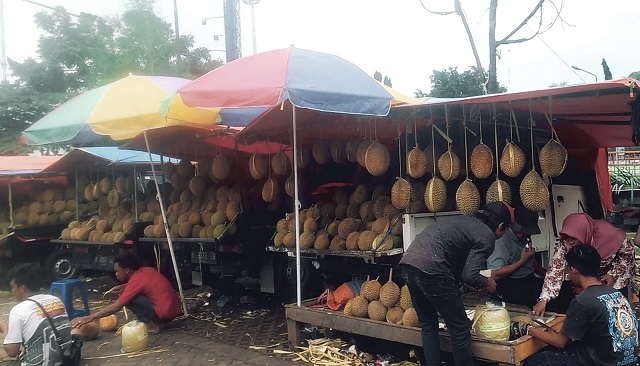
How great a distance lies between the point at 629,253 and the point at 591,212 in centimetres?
225

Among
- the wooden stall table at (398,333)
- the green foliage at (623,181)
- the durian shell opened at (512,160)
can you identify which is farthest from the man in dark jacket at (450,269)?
the green foliage at (623,181)

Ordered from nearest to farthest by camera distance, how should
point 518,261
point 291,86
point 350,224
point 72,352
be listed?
point 291,86, point 72,352, point 518,261, point 350,224

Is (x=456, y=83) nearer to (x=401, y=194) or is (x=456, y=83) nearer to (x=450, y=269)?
(x=401, y=194)

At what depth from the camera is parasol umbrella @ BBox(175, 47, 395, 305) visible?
14.8 ft

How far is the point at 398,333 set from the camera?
4727 millimetres

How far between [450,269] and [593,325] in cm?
106

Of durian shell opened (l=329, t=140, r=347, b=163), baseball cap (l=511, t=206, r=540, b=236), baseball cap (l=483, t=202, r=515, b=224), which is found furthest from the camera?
durian shell opened (l=329, t=140, r=347, b=163)

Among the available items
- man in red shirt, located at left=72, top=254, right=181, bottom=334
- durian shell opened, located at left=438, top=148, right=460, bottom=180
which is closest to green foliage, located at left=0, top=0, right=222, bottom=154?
man in red shirt, located at left=72, top=254, right=181, bottom=334

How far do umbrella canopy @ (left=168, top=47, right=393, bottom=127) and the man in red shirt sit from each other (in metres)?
2.62

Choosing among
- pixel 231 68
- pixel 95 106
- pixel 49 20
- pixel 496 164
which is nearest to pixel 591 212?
pixel 496 164

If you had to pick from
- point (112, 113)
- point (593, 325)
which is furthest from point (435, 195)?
point (112, 113)

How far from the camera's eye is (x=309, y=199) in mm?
7543

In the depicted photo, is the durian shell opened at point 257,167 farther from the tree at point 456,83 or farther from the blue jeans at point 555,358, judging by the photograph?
the tree at point 456,83

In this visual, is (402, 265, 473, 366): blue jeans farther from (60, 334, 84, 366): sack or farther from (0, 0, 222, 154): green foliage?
(0, 0, 222, 154): green foliage
